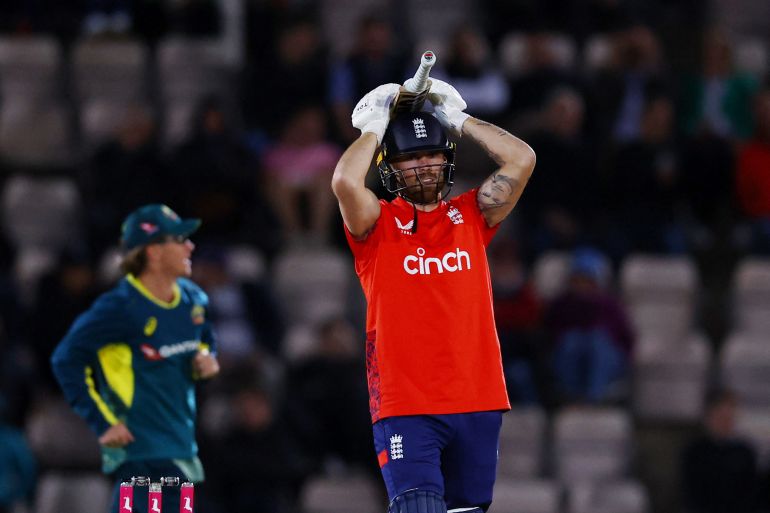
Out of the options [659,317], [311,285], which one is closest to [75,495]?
[311,285]

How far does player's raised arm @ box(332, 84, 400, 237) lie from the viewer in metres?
6.84

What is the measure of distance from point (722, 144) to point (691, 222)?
76 cm

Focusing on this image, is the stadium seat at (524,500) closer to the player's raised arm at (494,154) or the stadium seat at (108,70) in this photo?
the player's raised arm at (494,154)

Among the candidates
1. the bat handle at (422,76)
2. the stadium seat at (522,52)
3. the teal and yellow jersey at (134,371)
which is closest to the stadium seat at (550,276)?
the stadium seat at (522,52)

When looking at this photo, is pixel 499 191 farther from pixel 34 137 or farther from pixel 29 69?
pixel 29 69

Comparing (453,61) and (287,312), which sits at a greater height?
(453,61)

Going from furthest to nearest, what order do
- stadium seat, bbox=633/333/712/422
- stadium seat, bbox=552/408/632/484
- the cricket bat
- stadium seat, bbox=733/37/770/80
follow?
stadium seat, bbox=733/37/770/80 < stadium seat, bbox=633/333/712/422 < stadium seat, bbox=552/408/632/484 < the cricket bat

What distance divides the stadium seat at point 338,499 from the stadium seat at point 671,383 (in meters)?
2.49

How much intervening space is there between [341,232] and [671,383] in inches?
118

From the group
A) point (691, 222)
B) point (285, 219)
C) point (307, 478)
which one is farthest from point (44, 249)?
point (691, 222)

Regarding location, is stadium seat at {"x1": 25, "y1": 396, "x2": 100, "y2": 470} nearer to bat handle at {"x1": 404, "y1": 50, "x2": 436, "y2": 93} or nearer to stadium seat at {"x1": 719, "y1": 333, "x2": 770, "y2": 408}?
stadium seat at {"x1": 719, "y1": 333, "x2": 770, "y2": 408}

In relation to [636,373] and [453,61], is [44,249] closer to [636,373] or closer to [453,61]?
[453,61]

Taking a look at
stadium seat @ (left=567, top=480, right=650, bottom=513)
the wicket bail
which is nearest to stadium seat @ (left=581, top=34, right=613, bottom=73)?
stadium seat @ (left=567, top=480, right=650, bottom=513)

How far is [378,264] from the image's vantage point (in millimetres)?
7000
